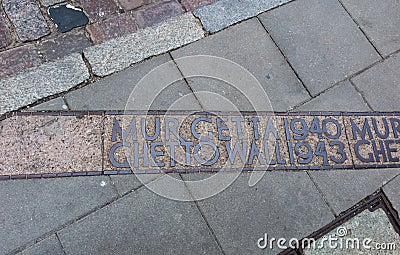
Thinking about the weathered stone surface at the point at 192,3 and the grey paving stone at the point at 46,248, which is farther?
the weathered stone surface at the point at 192,3

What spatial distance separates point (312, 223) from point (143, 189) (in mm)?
1033

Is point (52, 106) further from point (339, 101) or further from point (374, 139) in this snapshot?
point (374, 139)

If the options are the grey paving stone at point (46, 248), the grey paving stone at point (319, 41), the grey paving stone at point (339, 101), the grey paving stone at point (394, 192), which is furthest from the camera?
the grey paving stone at point (319, 41)

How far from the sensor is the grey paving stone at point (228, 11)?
3189mm

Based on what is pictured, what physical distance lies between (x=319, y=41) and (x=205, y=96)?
98cm

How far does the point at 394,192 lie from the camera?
9.13 feet

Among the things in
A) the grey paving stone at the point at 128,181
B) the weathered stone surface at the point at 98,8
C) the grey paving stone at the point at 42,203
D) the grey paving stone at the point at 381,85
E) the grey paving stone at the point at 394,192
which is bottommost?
the grey paving stone at the point at 394,192

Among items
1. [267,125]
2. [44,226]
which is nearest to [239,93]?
[267,125]

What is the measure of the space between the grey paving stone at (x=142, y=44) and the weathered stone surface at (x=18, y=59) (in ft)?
1.12

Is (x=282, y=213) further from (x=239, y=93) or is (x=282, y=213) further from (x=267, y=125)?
(x=239, y=93)

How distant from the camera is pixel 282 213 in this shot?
104 inches

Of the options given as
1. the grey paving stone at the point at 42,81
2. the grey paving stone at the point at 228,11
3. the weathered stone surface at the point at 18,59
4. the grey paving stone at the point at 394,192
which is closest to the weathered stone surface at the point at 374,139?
the grey paving stone at the point at 394,192

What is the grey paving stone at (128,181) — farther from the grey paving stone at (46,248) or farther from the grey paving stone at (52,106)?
the grey paving stone at (52,106)

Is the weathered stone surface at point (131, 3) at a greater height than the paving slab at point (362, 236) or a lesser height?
greater
